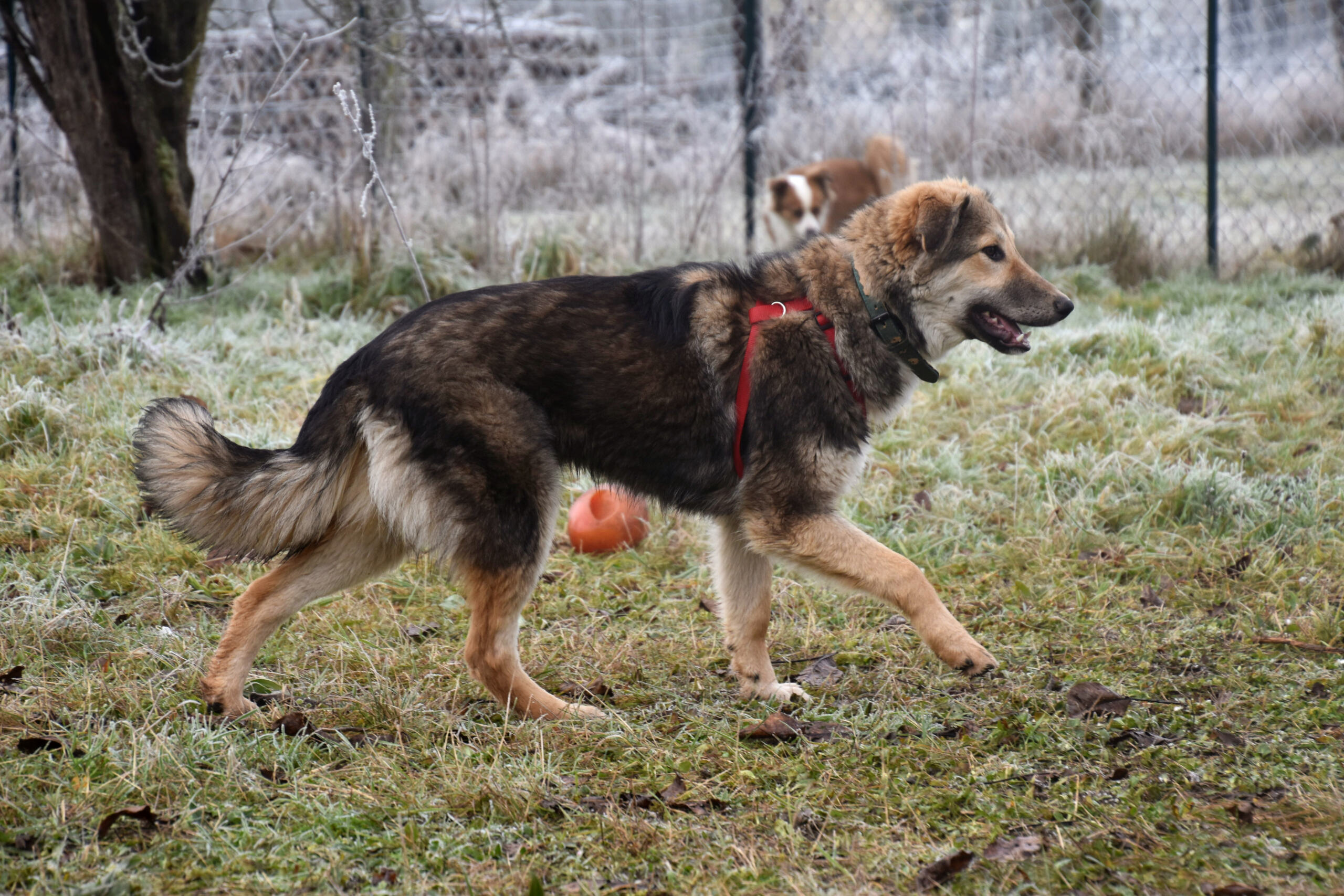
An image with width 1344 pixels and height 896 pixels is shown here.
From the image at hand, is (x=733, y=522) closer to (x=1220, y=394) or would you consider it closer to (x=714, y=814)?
(x=714, y=814)

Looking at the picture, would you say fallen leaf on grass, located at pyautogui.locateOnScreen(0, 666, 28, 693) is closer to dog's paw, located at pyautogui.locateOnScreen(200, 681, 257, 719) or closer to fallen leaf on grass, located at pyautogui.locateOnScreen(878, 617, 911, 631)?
dog's paw, located at pyautogui.locateOnScreen(200, 681, 257, 719)

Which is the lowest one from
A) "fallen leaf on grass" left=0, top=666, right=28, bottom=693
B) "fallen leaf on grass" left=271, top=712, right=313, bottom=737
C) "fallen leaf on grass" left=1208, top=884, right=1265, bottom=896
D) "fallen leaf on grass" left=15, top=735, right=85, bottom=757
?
"fallen leaf on grass" left=271, top=712, right=313, bottom=737

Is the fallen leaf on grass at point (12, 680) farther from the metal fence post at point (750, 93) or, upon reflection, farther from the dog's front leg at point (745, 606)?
the metal fence post at point (750, 93)

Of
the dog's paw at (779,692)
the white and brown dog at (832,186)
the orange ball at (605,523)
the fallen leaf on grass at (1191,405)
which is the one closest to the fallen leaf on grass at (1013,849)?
the dog's paw at (779,692)

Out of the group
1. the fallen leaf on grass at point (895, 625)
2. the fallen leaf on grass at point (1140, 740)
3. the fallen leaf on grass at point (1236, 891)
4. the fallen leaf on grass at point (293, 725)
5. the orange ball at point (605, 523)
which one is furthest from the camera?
the orange ball at point (605, 523)

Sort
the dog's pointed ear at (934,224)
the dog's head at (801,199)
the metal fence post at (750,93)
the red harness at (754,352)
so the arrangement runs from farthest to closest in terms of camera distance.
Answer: the metal fence post at (750,93), the dog's head at (801,199), the dog's pointed ear at (934,224), the red harness at (754,352)

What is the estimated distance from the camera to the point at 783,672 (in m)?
4.13

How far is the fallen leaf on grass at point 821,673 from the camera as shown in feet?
13.0

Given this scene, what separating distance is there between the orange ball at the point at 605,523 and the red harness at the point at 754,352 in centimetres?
136

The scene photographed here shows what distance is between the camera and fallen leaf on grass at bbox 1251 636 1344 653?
3806 mm

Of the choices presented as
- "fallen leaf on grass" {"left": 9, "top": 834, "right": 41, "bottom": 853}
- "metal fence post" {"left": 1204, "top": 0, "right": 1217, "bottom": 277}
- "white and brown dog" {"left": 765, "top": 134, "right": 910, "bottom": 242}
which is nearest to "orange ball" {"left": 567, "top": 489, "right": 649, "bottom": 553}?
"fallen leaf on grass" {"left": 9, "top": 834, "right": 41, "bottom": 853}

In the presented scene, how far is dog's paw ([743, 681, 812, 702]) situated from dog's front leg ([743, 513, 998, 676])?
1.45 ft

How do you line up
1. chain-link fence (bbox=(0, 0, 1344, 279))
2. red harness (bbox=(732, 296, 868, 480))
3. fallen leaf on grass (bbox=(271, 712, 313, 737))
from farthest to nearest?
chain-link fence (bbox=(0, 0, 1344, 279))
red harness (bbox=(732, 296, 868, 480))
fallen leaf on grass (bbox=(271, 712, 313, 737))

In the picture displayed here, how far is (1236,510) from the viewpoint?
4988mm
